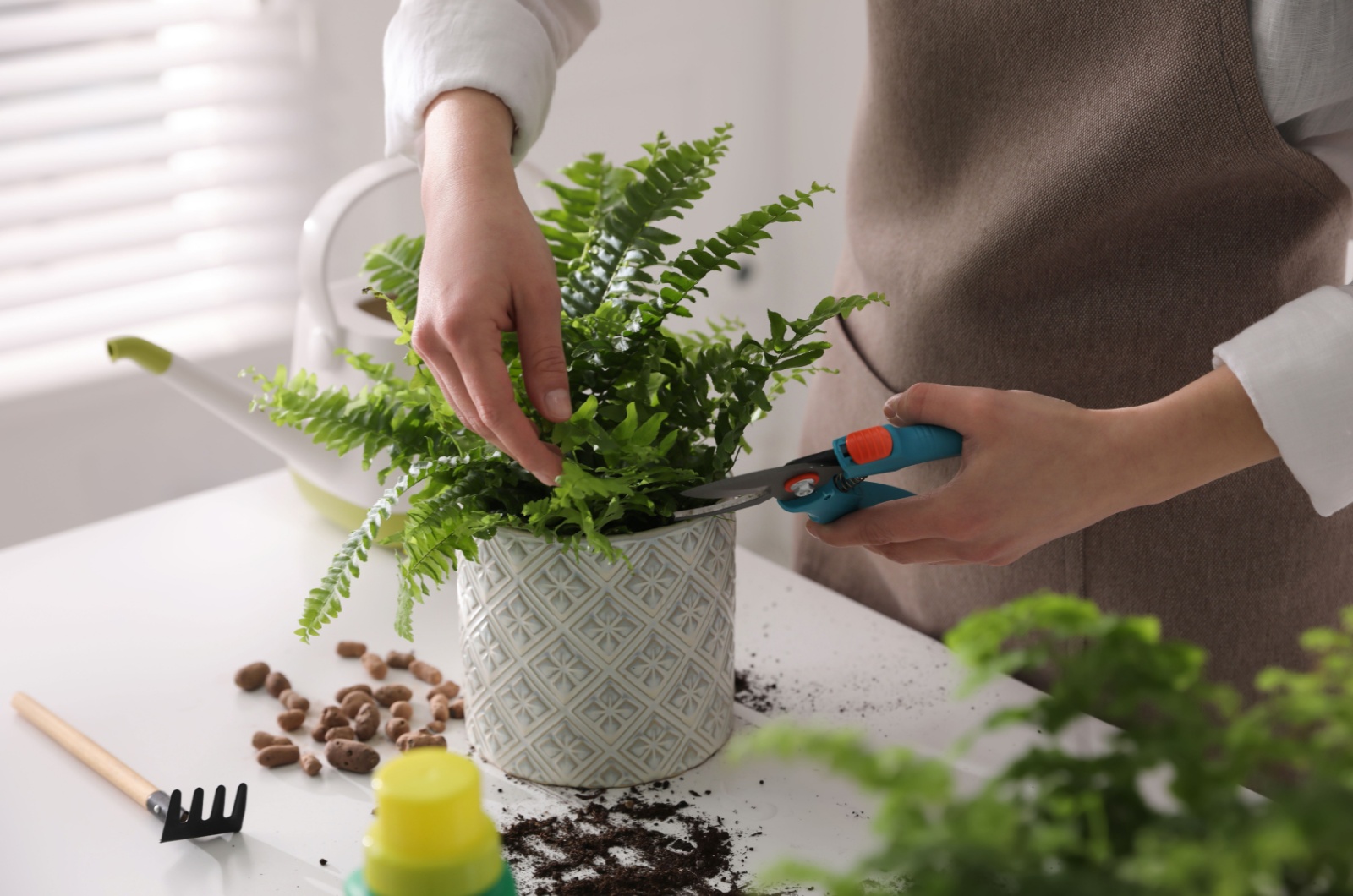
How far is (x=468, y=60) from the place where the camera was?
0.79 metres

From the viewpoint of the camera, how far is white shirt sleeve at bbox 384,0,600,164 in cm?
79

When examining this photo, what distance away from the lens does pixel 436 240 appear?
2.30 feet

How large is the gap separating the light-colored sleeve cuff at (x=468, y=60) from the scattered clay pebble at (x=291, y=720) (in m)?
0.41

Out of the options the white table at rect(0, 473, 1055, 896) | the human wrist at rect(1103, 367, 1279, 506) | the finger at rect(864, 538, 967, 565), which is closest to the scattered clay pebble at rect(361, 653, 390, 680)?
the white table at rect(0, 473, 1055, 896)

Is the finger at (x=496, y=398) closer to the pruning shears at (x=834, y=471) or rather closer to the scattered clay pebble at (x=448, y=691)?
the pruning shears at (x=834, y=471)

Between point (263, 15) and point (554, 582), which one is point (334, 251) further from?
point (554, 582)

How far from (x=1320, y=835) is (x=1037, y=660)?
76 mm

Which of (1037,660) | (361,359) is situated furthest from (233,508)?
(1037,660)

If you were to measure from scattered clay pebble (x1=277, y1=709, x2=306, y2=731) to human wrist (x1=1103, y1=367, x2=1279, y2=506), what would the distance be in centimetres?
55

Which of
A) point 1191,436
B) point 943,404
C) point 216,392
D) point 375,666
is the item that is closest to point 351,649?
point 375,666

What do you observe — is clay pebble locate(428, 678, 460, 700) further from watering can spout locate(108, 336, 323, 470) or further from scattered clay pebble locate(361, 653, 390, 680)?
watering can spout locate(108, 336, 323, 470)

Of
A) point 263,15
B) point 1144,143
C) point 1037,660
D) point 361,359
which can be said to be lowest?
point 1037,660

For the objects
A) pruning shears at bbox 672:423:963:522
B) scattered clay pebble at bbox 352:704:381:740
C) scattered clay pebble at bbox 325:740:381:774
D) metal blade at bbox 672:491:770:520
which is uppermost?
pruning shears at bbox 672:423:963:522

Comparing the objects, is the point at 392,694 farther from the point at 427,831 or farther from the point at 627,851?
the point at 427,831
